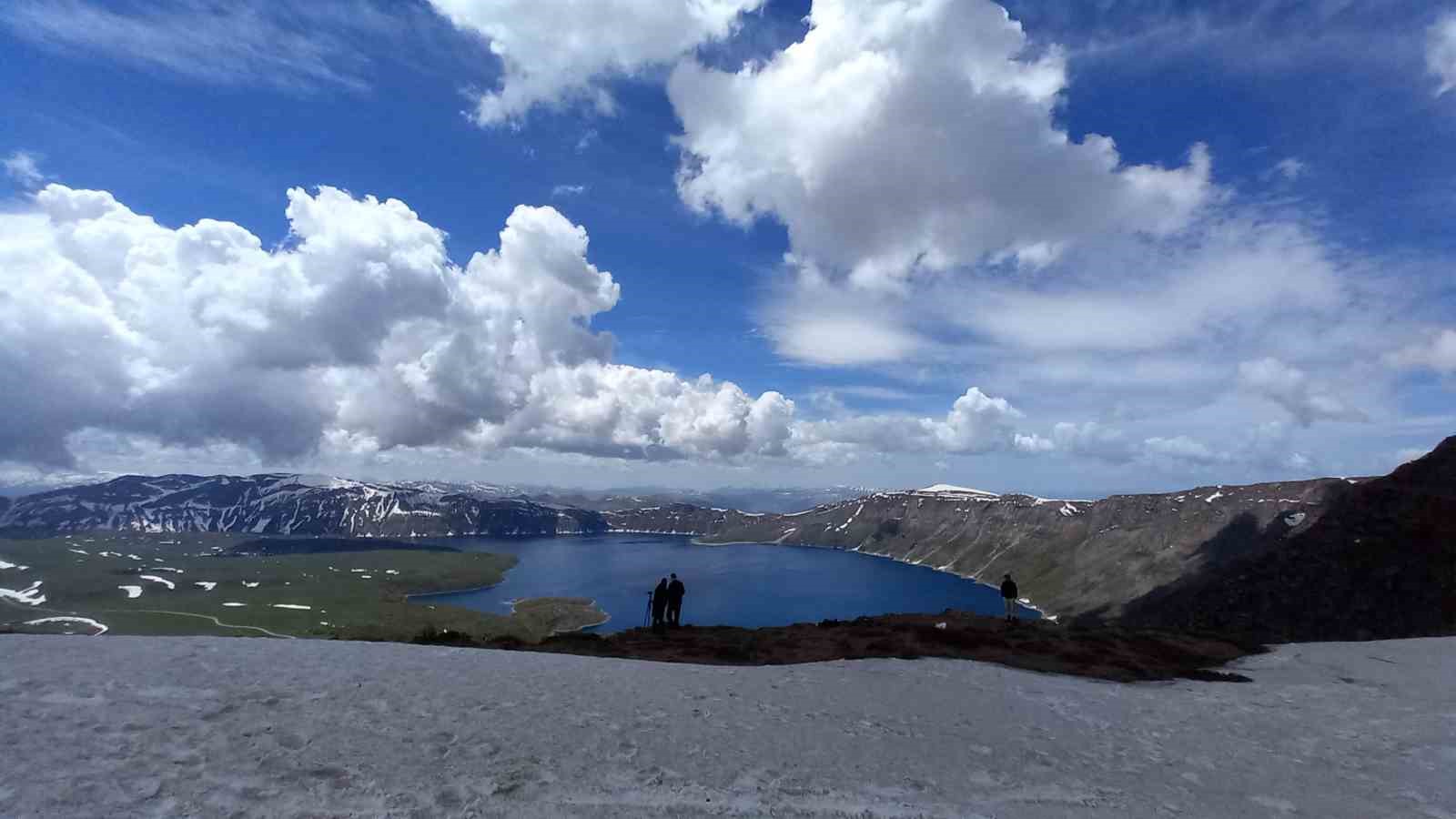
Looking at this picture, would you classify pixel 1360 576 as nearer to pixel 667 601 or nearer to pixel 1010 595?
pixel 1010 595

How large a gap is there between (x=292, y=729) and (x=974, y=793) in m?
10.8

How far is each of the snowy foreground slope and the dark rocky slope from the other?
63.7 metres

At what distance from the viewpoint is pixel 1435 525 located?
3327 inches

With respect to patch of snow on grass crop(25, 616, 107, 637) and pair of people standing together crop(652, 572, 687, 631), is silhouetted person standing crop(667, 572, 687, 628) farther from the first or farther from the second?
patch of snow on grass crop(25, 616, 107, 637)

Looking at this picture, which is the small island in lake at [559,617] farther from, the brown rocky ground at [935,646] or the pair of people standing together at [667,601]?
the brown rocky ground at [935,646]

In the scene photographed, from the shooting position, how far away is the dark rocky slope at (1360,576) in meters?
72.8

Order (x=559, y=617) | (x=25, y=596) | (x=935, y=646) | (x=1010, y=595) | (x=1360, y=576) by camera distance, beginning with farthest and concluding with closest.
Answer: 1. (x=25, y=596)
2. (x=559, y=617)
3. (x=1360, y=576)
4. (x=1010, y=595)
5. (x=935, y=646)

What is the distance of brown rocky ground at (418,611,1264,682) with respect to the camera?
2291 centimetres

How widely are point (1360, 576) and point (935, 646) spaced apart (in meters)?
91.6

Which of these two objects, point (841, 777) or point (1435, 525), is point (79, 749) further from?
point (1435, 525)

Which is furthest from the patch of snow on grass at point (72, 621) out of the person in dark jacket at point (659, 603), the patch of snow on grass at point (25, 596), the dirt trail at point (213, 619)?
the person in dark jacket at point (659, 603)

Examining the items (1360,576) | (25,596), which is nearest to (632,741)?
(1360,576)

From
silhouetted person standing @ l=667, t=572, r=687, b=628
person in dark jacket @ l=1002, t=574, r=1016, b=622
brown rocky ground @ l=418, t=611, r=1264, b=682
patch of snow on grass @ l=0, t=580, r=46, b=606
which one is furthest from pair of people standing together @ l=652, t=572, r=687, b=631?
patch of snow on grass @ l=0, t=580, r=46, b=606

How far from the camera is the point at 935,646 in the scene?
2452 cm
